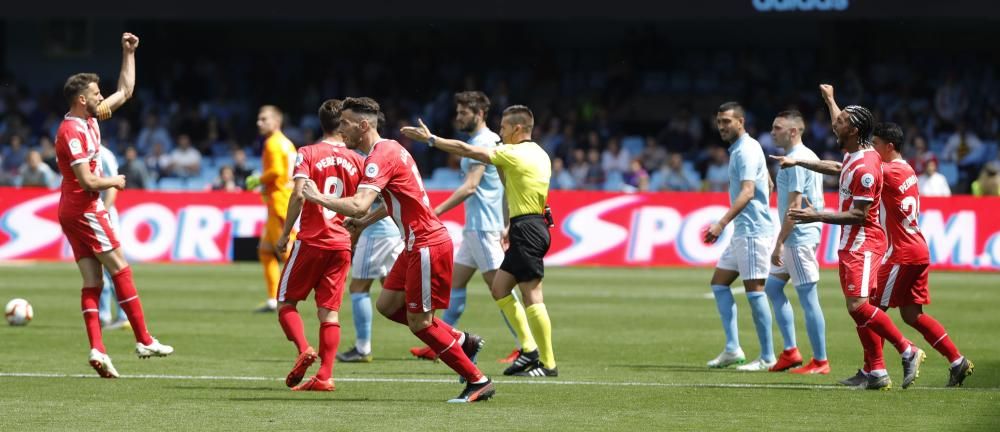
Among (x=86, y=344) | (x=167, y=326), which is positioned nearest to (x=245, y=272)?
(x=167, y=326)

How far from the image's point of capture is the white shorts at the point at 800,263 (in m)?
11.9

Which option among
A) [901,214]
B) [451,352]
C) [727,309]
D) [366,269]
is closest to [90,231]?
[366,269]

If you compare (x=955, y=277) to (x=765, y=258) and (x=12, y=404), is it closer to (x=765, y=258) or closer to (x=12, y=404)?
(x=765, y=258)

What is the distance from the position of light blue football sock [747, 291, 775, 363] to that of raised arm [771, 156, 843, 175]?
1.78 metres

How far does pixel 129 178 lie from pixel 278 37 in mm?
13435

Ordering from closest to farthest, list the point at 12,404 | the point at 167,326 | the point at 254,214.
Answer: the point at 12,404 < the point at 167,326 < the point at 254,214

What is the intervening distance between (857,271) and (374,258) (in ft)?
13.6

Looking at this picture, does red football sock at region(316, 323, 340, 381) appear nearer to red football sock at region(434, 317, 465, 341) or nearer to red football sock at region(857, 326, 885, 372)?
red football sock at region(434, 317, 465, 341)

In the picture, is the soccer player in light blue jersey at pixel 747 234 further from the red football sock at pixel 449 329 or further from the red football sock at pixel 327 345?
the red football sock at pixel 327 345

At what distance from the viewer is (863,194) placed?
33.7 feet

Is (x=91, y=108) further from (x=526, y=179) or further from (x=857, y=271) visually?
(x=857, y=271)

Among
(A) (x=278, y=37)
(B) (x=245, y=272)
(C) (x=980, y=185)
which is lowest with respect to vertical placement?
(B) (x=245, y=272)

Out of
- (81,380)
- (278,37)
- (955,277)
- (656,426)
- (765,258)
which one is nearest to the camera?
(656,426)

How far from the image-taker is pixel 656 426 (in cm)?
878
